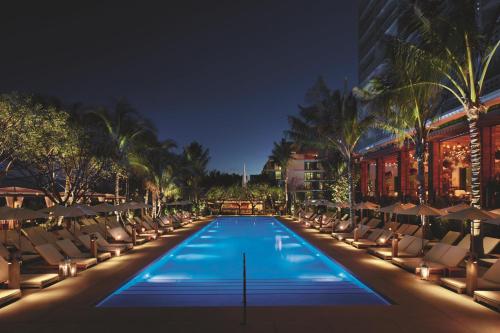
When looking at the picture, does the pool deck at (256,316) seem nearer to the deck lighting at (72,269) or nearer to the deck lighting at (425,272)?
the deck lighting at (425,272)

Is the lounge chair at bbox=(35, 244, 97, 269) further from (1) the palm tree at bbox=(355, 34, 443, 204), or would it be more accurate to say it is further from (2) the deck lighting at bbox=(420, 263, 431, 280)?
(1) the palm tree at bbox=(355, 34, 443, 204)

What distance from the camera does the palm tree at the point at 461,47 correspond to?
11578 mm

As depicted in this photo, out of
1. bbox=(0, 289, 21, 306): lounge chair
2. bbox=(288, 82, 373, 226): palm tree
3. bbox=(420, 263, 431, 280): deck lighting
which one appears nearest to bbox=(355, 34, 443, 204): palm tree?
bbox=(288, 82, 373, 226): palm tree

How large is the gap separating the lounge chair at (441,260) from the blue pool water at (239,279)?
4.66 ft

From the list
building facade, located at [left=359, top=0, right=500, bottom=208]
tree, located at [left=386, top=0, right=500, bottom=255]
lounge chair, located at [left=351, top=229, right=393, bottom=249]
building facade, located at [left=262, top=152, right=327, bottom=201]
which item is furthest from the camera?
building facade, located at [left=262, top=152, right=327, bottom=201]

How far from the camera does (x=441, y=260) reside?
35.0 ft

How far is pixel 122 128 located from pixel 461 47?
15866 millimetres

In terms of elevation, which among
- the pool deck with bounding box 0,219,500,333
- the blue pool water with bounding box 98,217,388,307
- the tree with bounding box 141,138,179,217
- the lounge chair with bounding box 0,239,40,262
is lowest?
the blue pool water with bounding box 98,217,388,307

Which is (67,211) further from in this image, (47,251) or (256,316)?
(256,316)

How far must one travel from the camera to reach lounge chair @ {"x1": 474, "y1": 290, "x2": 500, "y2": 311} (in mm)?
7352

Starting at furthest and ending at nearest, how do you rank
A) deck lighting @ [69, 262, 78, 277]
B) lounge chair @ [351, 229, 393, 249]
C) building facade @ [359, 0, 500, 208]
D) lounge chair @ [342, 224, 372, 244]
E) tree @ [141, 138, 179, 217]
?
tree @ [141, 138, 179, 217] → building facade @ [359, 0, 500, 208] → lounge chair @ [342, 224, 372, 244] → lounge chair @ [351, 229, 393, 249] → deck lighting @ [69, 262, 78, 277]

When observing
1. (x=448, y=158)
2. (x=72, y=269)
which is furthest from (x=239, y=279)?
(x=448, y=158)

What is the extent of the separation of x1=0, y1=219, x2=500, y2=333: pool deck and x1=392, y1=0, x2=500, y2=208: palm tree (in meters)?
5.01

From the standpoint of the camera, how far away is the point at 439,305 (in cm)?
782
